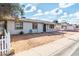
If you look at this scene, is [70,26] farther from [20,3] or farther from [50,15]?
[20,3]

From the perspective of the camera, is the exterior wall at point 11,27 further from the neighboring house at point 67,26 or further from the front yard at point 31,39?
the neighboring house at point 67,26

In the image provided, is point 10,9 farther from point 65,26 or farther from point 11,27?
point 65,26

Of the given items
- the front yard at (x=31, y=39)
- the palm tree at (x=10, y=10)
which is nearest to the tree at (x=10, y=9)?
the palm tree at (x=10, y=10)

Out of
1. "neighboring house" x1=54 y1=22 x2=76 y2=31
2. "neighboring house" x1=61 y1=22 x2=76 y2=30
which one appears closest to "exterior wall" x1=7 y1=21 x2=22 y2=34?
"neighboring house" x1=54 y1=22 x2=76 y2=31

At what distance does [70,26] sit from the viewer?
6977mm

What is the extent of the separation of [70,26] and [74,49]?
846 mm

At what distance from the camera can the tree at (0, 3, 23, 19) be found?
6348 mm

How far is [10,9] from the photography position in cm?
645

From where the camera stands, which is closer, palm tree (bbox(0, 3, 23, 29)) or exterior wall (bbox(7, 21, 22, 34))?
palm tree (bbox(0, 3, 23, 29))

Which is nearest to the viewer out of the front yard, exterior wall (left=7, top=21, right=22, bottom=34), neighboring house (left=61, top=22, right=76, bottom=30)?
the front yard

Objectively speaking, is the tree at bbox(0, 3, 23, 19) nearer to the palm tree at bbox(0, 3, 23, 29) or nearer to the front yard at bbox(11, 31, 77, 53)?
the palm tree at bbox(0, 3, 23, 29)

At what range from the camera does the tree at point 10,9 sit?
6348 millimetres

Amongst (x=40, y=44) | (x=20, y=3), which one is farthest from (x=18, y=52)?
(x=20, y=3)

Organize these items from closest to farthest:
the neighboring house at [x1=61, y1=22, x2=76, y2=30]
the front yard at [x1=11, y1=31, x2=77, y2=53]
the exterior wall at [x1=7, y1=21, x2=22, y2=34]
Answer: the front yard at [x1=11, y1=31, x2=77, y2=53] → the exterior wall at [x1=7, y1=21, x2=22, y2=34] → the neighboring house at [x1=61, y1=22, x2=76, y2=30]
